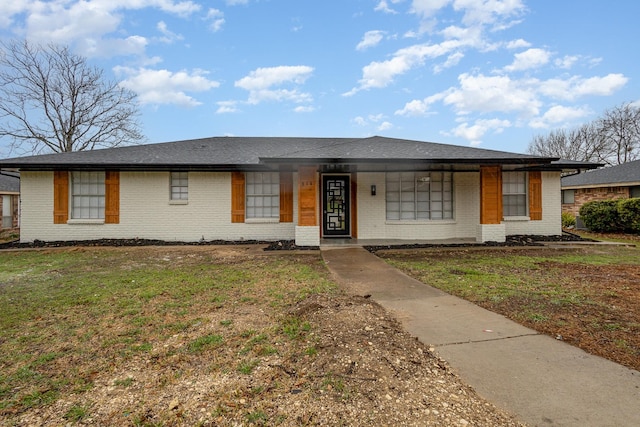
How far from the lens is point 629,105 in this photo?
3086 centimetres

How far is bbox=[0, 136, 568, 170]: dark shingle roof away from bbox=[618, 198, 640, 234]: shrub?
7.36m

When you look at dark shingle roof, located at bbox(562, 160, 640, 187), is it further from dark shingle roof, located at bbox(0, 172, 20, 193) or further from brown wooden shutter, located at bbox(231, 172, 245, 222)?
dark shingle roof, located at bbox(0, 172, 20, 193)

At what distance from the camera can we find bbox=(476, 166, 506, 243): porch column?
982 cm

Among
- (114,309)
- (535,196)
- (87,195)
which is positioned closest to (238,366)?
(114,309)

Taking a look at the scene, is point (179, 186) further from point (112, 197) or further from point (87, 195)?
point (87, 195)

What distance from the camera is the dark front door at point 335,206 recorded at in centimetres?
1110

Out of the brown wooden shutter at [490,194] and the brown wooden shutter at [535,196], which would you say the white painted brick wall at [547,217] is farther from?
the brown wooden shutter at [490,194]

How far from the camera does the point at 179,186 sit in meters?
10.9

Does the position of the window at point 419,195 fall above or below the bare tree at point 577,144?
below

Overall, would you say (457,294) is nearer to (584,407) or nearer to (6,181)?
(584,407)

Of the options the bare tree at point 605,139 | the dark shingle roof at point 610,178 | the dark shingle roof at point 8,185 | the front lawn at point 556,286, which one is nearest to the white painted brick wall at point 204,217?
the front lawn at point 556,286

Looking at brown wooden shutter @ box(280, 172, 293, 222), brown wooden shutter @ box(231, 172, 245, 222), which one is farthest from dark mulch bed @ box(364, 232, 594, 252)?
brown wooden shutter @ box(231, 172, 245, 222)

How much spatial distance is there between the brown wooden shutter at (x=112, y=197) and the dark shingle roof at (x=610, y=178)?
22223 millimetres

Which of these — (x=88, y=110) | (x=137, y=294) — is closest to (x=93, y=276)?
(x=137, y=294)
